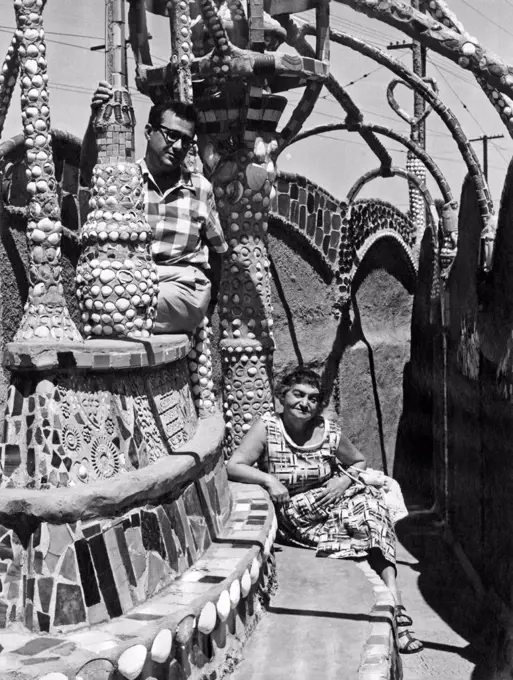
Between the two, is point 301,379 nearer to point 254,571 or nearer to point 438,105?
point 254,571

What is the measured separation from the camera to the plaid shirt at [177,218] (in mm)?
4484

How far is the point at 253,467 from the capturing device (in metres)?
5.23

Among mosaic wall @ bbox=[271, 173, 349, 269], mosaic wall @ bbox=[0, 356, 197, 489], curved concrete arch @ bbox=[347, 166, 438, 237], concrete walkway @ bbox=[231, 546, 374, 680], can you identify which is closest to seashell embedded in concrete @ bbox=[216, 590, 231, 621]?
concrete walkway @ bbox=[231, 546, 374, 680]

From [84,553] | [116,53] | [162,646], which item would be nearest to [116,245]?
[116,53]

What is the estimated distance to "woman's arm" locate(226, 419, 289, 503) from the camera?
198 inches

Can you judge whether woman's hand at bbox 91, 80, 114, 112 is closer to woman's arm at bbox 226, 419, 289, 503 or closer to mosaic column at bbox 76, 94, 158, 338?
mosaic column at bbox 76, 94, 158, 338

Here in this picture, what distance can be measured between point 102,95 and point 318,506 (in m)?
2.42

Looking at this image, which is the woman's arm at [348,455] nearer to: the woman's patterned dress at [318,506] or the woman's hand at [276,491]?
the woman's patterned dress at [318,506]

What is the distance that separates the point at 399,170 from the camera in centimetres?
969

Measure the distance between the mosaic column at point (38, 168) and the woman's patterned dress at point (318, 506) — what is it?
1863mm

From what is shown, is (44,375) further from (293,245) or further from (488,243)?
(293,245)

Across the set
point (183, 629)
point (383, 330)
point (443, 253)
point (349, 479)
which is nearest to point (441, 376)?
point (443, 253)

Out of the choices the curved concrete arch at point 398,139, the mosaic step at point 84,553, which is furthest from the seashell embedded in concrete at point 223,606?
the curved concrete arch at point 398,139

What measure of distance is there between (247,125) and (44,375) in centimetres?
283
